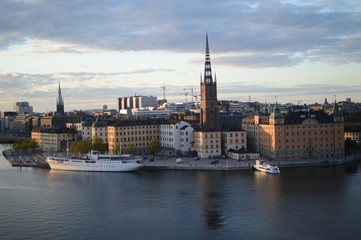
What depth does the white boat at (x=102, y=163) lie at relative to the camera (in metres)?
54.9

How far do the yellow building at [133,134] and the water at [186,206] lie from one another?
60.4ft

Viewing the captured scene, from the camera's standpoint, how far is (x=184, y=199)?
37.1 meters

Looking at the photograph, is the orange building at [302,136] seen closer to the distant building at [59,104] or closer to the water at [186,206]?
the water at [186,206]

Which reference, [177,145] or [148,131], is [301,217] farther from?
[148,131]

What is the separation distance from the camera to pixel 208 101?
7212 centimetres

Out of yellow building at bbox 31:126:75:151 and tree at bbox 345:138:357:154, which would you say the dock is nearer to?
yellow building at bbox 31:126:75:151

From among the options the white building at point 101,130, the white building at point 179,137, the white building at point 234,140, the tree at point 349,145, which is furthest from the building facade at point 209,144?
the white building at point 101,130

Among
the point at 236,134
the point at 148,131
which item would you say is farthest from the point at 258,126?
the point at 148,131

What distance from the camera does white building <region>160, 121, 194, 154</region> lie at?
66.0 metres

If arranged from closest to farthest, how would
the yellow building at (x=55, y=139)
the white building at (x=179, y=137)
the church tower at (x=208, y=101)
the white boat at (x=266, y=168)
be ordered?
the white boat at (x=266, y=168) < the white building at (x=179, y=137) < the church tower at (x=208, y=101) < the yellow building at (x=55, y=139)

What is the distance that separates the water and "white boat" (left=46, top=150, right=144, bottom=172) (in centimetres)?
444

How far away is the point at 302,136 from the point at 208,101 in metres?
17.8

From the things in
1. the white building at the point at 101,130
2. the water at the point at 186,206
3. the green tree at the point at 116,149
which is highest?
the white building at the point at 101,130

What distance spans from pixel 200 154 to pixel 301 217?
101 ft
